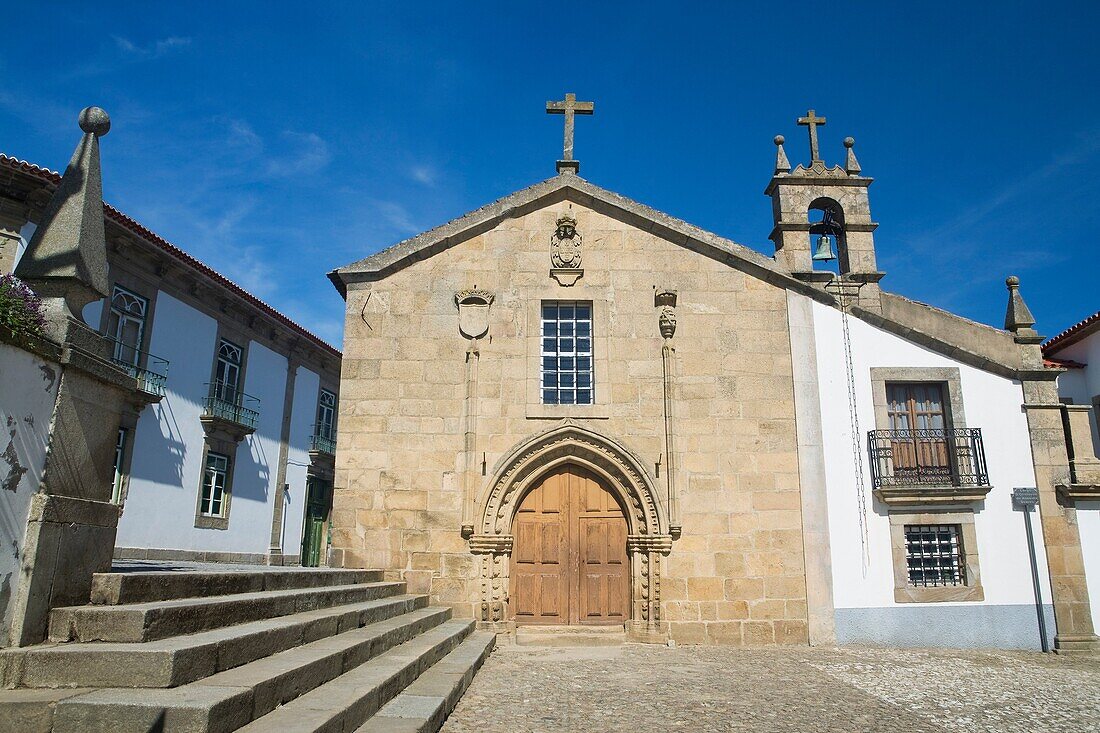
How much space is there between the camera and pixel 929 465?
451 inches

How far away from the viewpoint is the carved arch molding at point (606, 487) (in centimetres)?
1073

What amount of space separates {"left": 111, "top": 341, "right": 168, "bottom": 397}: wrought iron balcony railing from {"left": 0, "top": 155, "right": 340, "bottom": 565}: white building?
0.08 ft

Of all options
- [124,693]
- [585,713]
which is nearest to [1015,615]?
[585,713]

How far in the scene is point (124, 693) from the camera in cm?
362

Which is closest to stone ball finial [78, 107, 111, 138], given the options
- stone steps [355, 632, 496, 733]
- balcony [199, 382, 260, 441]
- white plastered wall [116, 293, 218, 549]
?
stone steps [355, 632, 496, 733]

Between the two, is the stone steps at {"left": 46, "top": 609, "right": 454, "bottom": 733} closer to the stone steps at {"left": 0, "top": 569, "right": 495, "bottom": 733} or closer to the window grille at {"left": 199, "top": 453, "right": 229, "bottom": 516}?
the stone steps at {"left": 0, "top": 569, "right": 495, "bottom": 733}

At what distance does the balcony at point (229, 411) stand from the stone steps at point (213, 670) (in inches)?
456

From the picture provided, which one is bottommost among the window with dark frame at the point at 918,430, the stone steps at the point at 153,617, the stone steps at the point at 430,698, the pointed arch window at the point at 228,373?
the stone steps at the point at 430,698

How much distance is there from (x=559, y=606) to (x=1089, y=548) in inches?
306

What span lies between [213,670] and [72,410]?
6.06 ft

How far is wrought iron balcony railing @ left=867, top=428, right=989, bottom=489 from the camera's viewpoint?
11250 millimetres

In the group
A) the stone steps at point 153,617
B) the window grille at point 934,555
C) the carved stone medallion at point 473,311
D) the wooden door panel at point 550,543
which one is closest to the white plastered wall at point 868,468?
the window grille at point 934,555

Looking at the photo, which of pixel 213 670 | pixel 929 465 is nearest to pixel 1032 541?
pixel 929 465

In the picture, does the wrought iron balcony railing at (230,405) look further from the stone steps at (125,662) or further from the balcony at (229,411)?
the stone steps at (125,662)
